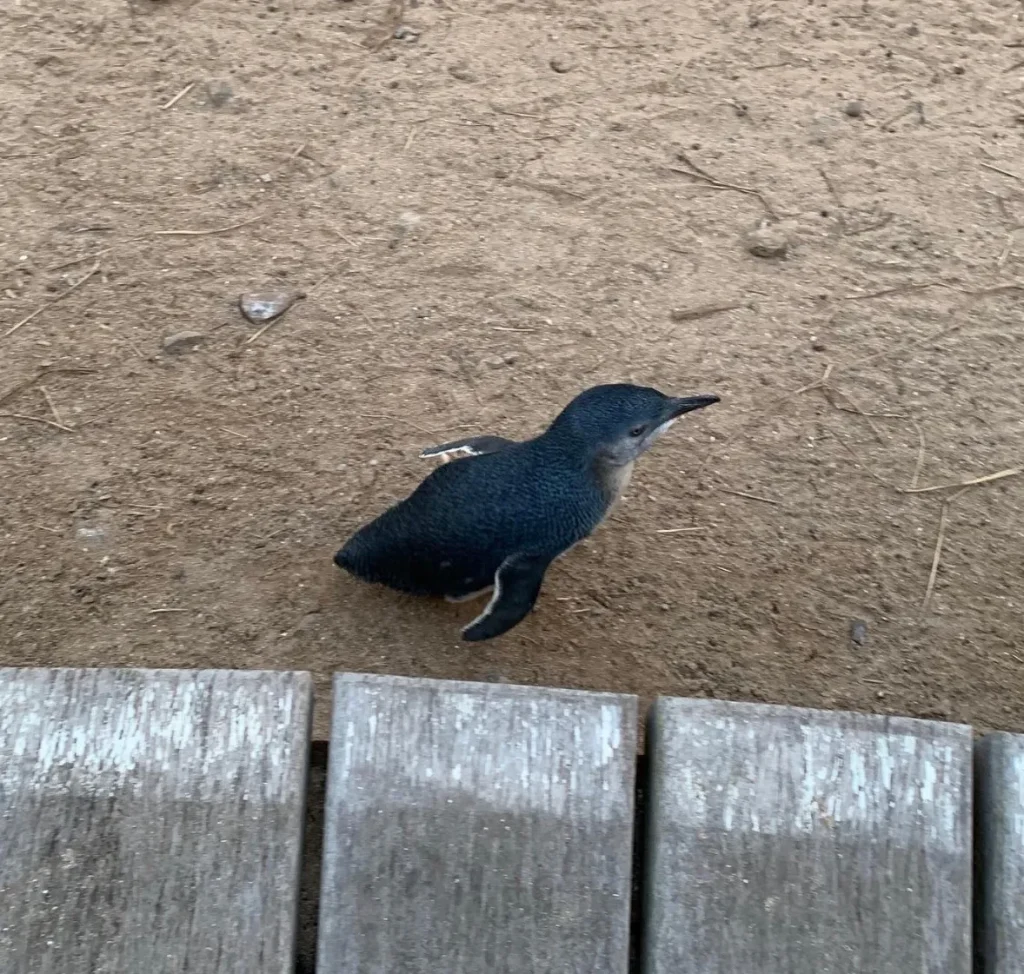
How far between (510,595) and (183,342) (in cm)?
118

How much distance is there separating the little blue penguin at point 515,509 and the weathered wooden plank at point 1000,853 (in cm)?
99

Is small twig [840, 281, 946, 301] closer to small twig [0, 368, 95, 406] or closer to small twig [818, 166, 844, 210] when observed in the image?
small twig [818, 166, 844, 210]

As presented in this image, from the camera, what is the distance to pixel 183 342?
266 centimetres

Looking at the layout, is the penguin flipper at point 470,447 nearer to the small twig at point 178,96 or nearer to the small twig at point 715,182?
the small twig at point 715,182

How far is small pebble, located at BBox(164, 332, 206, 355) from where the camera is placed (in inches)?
104

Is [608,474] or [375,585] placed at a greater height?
[608,474]

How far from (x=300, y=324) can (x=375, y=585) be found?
78cm

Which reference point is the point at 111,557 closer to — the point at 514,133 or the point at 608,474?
the point at 608,474

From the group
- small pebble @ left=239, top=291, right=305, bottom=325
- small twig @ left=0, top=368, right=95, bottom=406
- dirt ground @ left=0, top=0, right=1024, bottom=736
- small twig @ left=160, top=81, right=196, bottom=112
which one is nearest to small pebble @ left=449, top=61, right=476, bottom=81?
dirt ground @ left=0, top=0, right=1024, bottom=736

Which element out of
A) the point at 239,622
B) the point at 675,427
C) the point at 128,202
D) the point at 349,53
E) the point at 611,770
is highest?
the point at 611,770

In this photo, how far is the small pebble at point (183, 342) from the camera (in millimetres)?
2645

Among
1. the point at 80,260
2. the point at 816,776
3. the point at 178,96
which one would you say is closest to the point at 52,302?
the point at 80,260

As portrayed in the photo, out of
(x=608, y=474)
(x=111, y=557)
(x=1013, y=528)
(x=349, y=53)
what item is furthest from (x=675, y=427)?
(x=349, y=53)

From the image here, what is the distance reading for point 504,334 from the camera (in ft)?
8.89
